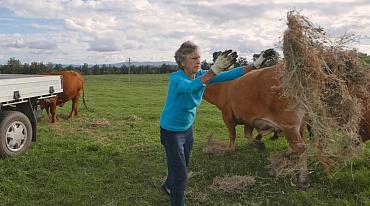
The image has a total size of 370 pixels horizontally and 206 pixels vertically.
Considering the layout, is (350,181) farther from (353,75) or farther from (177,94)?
(177,94)

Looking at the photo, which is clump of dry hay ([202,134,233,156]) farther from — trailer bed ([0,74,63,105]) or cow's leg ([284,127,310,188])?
trailer bed ([0,74,63,105])

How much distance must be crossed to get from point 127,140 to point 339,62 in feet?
17.1

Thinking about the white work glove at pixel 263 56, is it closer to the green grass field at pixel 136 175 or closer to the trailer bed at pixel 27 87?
the green grass field at pixel 136 175

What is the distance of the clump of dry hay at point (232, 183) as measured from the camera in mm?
5145

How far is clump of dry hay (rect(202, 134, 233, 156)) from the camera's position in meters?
6.81

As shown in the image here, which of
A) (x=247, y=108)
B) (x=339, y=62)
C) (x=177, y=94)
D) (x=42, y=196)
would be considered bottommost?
(x=42, y=196)


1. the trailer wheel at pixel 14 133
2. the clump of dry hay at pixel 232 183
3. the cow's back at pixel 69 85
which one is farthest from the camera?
the cow's back at pixel 69 85

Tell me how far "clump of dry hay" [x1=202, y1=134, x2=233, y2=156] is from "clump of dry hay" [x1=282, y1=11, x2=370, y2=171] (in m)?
3.03

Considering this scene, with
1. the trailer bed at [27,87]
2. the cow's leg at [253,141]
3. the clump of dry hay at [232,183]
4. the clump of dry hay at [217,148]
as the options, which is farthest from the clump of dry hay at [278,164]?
the trailer bed at [27,87]

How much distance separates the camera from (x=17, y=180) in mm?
5629

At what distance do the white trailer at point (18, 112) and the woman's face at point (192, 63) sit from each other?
3.99 m

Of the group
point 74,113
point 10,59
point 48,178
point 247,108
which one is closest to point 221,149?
point 247,108

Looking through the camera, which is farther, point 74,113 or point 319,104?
point 74,113

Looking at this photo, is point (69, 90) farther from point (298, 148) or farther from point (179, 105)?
point (179, 105)
